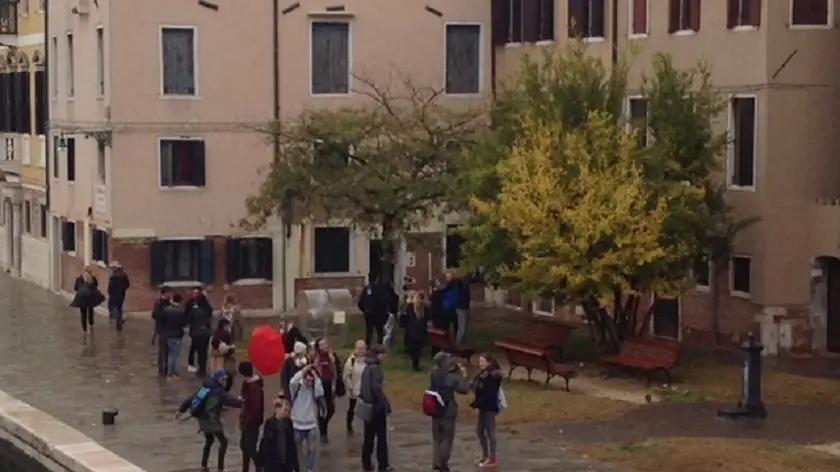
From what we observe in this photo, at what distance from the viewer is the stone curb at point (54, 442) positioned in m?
21.6

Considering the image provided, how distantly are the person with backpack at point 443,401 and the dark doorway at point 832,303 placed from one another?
41.4 feet

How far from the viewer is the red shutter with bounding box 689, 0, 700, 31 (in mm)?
32375

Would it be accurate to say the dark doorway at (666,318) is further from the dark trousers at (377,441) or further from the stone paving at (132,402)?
the dark trousers at (377,441)

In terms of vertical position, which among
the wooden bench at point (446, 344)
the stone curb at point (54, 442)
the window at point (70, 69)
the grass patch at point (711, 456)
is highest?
the window at point (70, 69)

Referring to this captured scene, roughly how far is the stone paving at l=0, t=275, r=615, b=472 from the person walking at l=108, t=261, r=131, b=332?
0.39m

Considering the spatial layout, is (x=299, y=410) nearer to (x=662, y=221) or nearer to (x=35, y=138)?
(x=662, y=221)

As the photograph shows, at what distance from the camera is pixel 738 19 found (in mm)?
31250

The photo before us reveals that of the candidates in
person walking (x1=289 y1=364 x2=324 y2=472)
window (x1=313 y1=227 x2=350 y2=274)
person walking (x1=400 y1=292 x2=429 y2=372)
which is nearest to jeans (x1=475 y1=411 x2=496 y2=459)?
person walking (x1=289 y1=364 x2=324 y2=472)

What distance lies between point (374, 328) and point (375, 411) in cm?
1159

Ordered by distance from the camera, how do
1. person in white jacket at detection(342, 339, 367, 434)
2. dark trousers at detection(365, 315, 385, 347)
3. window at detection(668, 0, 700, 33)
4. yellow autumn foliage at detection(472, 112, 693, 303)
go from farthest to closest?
window at detection(668, 0, 700, 33)
dark trousers at detection(365, 315, 385, 347)
yellow autumn foliage at detection(472, 112, 693, 303)
person in white jacket at detection(342, 339, 367, 434)

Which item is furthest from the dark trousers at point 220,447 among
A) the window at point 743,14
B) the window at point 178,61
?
the window at point 178,61

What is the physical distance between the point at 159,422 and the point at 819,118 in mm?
13395

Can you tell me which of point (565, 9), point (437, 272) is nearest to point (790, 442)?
point (565, 9)

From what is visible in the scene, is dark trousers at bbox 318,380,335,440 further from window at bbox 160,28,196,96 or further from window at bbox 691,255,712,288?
window at bbox 160,28,196,96
